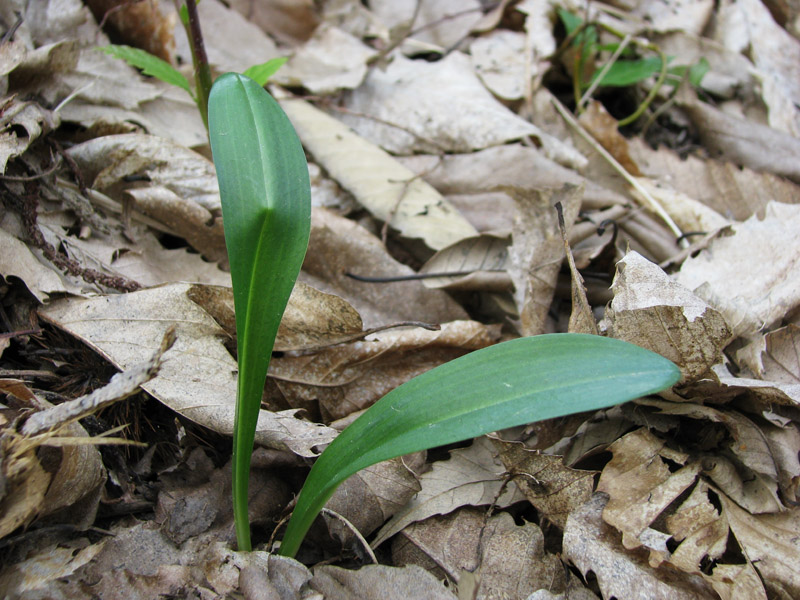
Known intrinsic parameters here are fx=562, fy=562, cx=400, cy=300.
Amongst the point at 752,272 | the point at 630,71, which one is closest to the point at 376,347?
the point at 752,272

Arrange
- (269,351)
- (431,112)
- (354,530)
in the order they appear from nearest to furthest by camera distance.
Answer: (269,351) < (354,530) < (431,112)

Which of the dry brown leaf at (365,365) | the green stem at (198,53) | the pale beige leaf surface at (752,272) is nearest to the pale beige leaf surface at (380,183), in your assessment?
the dry brown leaf at (365,365)

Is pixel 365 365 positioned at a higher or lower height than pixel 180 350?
lower

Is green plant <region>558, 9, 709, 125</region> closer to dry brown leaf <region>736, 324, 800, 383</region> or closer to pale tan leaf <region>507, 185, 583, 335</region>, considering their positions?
pale tan leaf <region>507, 185, 583, 335</region>

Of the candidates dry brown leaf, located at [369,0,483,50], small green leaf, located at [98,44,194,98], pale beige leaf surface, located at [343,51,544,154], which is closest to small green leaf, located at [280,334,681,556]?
small green leaf, located at [98,44,194,98]

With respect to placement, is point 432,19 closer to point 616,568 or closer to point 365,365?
point 365,365

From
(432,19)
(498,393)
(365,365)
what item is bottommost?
(365,365)

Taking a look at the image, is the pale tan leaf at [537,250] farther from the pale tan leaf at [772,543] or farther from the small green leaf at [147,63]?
the small green leaf at [147,63]

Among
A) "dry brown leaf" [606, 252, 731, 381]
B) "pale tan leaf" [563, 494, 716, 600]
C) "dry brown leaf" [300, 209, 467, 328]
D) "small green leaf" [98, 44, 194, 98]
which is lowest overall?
"pale tan leaf" [563, 494, 716, 600]
